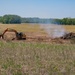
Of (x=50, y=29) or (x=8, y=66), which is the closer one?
(x=8, y=66)

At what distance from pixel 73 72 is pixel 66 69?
0.64 metres

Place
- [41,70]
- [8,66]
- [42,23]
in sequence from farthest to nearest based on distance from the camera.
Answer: [42,23], [8,66], [41,70]

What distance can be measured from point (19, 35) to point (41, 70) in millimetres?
18532

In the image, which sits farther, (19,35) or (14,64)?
(19,35)

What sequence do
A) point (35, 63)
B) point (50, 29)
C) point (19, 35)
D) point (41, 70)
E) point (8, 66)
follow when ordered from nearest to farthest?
point (41, 70) → point (8, 66) → point (35, 63) → point (19, 35) → point (50, 29)

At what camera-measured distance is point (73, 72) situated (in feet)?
35.3

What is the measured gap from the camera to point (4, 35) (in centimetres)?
2997

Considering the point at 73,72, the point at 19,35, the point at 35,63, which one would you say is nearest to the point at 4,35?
the point at 19,35

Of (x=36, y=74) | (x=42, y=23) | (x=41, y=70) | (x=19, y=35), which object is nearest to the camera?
(x=36, y=74)

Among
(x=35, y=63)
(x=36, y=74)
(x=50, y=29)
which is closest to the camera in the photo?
(x=36, y=74)

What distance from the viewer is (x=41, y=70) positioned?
1096 cm

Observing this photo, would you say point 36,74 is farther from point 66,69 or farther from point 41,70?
point 66,69

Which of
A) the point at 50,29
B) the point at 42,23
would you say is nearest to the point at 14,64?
the point at 50,29

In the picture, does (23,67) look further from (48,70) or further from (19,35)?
(19,35)
